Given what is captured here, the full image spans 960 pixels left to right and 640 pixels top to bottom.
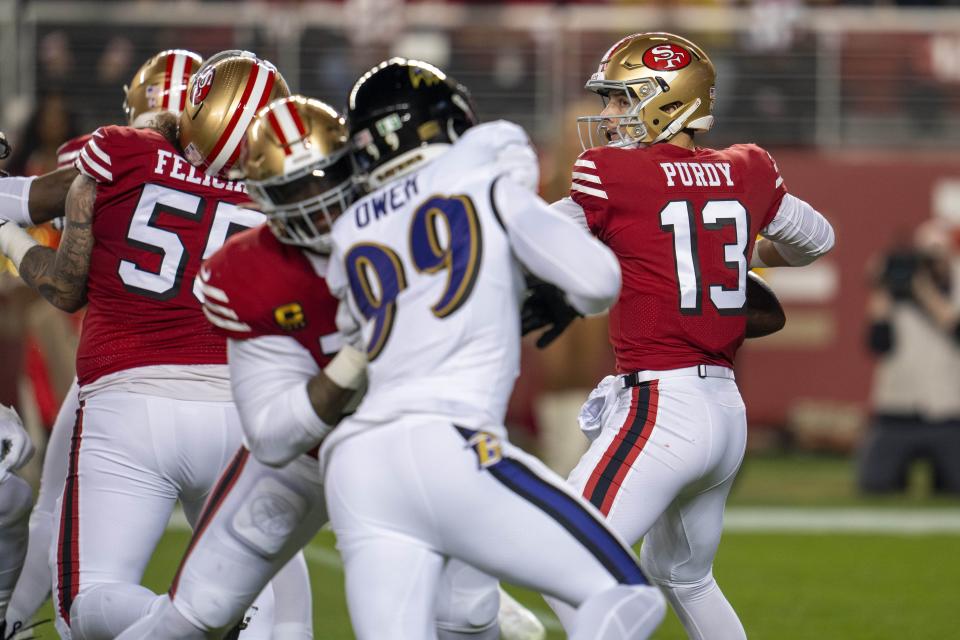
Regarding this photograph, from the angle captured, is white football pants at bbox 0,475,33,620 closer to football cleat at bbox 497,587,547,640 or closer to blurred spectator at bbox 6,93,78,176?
football cleat at bbox 497,587,547,640

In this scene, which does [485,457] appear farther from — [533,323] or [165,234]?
[165,234]

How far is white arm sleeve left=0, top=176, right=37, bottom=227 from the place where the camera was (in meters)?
4.22

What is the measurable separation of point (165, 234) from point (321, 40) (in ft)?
25.6

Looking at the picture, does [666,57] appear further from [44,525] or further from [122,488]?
[44,525]

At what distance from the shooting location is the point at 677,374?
4.12 meters

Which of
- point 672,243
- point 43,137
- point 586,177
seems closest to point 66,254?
point 586,177

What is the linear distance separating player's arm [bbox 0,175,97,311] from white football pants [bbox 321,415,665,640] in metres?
1.29

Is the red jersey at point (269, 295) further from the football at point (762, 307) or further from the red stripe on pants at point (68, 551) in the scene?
the football at point (762, 307)

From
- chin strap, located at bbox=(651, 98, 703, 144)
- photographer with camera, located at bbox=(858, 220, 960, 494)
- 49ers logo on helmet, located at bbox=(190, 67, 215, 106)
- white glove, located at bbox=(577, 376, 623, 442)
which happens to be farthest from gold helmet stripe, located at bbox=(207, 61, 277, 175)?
photographer with camera, located at bbox=(858, 220, 960, 494)

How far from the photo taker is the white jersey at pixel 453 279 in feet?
10.6

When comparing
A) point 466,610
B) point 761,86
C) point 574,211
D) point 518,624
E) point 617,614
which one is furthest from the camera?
point 761,86

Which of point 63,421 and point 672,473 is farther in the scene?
point 63,421

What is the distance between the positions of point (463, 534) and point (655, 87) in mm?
1652

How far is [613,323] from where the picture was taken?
4305 mm
